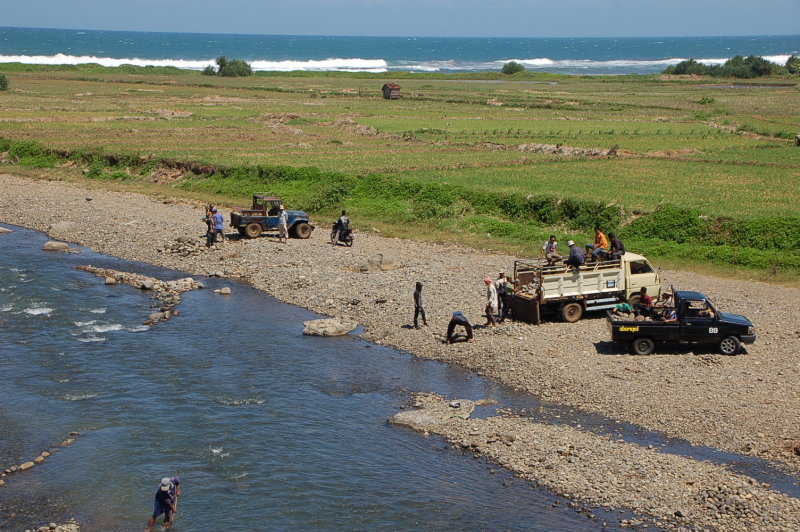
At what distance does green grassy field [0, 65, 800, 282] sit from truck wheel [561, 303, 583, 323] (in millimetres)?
10564

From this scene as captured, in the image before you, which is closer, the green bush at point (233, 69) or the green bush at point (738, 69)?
the green bush at point (738, 69)

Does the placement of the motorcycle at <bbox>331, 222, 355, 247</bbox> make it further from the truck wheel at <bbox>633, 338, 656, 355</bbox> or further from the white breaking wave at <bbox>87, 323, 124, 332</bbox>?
the truck wheel at <bbox>633, 338, 656, 355</bbox>

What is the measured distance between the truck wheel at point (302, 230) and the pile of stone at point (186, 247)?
466 cm

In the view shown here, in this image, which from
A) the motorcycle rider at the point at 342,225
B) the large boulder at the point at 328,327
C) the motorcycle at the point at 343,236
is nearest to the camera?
the large boulder at the point at 328,327

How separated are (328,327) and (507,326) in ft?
20.8

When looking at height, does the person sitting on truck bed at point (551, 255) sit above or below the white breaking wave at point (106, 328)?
above

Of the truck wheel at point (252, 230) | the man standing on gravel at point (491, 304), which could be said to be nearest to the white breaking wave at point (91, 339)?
the man standing on gravel at point (491, 304)

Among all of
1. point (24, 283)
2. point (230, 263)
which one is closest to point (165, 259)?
point (230, 263)

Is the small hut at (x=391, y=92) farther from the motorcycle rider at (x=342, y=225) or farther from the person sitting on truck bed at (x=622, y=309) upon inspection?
the person sitting on truck bed at (x=622, y=309)

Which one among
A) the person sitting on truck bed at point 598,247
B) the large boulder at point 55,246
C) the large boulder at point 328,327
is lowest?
the large boulder at point 328,327

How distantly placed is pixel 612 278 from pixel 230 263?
18.1 metres

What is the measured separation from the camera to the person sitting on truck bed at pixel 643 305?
27.9 meters

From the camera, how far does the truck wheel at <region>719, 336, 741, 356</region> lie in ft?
87.7

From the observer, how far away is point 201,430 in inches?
890
